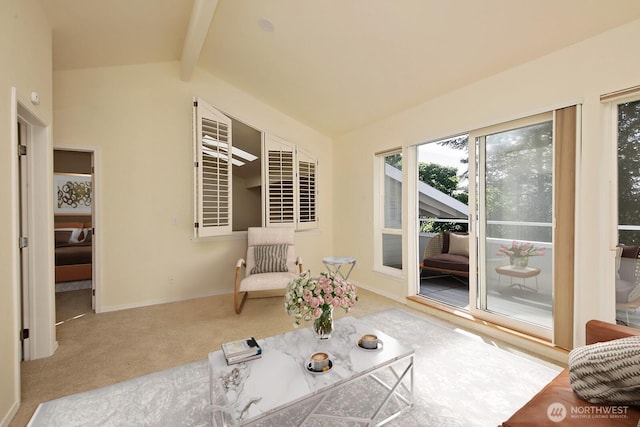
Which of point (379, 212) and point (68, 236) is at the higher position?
point (379, 212)

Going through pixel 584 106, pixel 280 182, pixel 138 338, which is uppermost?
pixel 584 106

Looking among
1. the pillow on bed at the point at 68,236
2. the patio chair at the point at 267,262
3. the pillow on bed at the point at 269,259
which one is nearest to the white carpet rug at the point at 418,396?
the patio chair at the point at 267,262

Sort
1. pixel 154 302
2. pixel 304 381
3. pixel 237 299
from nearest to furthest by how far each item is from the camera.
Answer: pixel 304 381
pixel 237 299
pixel 154 302

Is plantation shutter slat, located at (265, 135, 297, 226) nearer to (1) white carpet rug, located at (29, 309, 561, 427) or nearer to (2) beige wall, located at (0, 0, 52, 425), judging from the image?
(1) white carpet rug, located at (29, 309, 561, 427)

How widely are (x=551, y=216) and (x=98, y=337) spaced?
4.25 meters

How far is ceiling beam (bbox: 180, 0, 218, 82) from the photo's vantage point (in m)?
2.52

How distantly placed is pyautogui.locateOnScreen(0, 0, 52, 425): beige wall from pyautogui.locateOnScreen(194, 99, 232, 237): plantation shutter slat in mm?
1737

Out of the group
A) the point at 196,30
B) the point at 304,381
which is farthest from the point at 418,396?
the point at 196,30

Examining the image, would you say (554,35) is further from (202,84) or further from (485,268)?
(202,84)

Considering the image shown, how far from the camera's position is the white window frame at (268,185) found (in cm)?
367

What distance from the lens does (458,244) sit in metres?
4.44

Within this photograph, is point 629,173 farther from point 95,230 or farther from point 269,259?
point 95,230

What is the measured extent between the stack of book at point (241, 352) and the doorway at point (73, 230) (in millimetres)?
3221

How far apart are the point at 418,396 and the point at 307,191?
337cm
